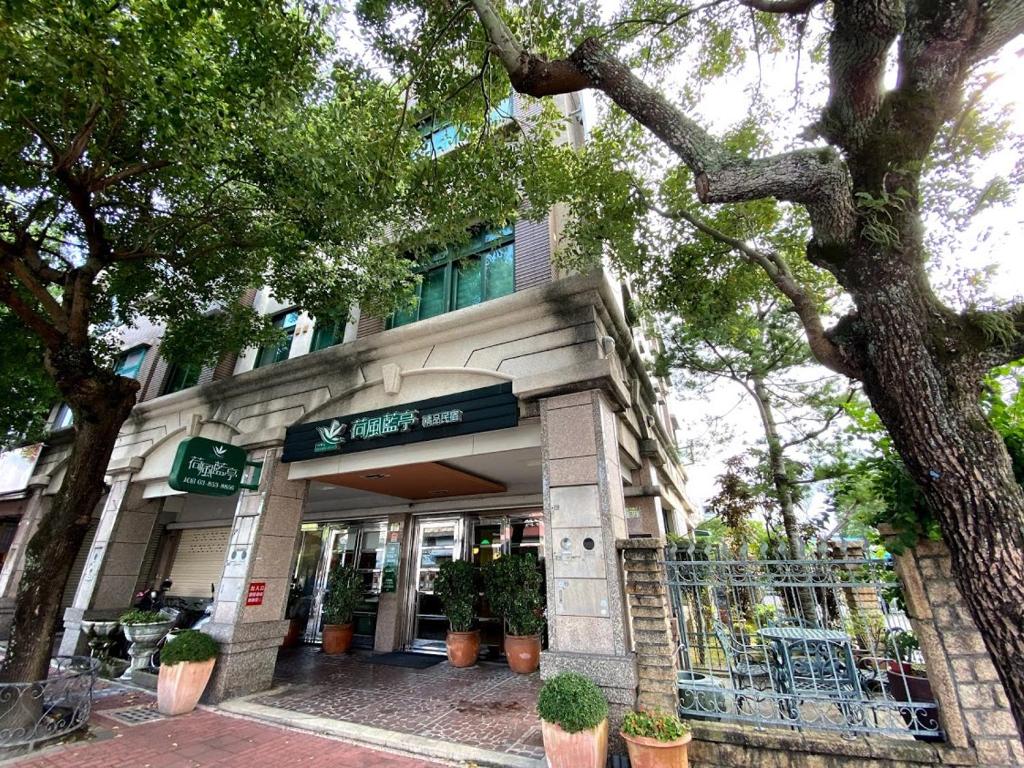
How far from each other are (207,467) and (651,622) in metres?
7.40

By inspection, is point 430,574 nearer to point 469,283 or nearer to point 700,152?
point 469,283

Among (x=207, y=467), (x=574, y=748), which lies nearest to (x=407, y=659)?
(x=207, y=467)

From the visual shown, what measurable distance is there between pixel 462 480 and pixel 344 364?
3300mm

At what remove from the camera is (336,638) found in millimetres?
10805

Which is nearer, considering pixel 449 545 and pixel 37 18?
pixel 37 18

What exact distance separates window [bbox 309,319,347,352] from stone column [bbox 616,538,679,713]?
7271 millimetres

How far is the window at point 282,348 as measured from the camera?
1076cm

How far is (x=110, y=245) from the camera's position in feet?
23.6

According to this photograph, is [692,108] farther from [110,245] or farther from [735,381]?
[110,245]

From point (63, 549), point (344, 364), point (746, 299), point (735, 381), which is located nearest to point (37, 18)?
point (344, 364)

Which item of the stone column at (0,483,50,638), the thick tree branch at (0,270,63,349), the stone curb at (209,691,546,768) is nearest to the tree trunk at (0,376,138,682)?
the thick tree branch at (0,270,63,349)

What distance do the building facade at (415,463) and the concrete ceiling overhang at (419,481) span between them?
81 mm

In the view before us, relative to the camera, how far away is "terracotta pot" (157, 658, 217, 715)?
Answer: 255 inches

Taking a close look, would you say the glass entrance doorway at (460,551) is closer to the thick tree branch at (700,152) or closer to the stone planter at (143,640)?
the stone planter at (143,640)
